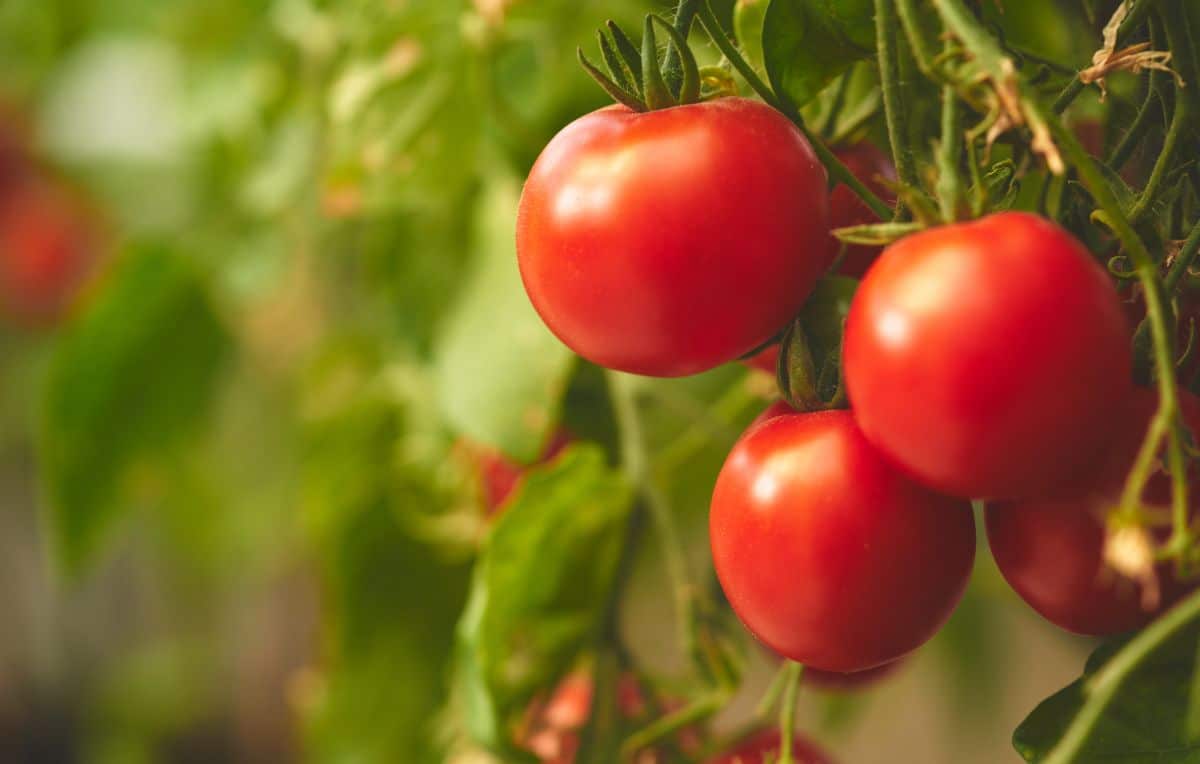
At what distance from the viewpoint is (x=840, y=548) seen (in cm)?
21

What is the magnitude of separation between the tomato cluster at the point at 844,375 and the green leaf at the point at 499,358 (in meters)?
0.17

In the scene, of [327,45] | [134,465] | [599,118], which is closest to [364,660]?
[134,465]

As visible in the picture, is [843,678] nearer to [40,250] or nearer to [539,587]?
[539,587]

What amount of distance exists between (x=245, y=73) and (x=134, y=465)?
0.78ft

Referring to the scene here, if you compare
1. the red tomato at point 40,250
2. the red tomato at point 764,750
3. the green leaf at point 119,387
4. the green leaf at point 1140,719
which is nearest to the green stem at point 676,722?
the red tomato at point 764,750

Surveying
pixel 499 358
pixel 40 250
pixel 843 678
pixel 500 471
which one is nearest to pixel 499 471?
pixel 500 471

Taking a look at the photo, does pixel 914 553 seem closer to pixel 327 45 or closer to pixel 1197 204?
pixel 1197 204

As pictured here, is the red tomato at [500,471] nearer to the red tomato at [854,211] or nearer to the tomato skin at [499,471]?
the tomato skin at [499,471]

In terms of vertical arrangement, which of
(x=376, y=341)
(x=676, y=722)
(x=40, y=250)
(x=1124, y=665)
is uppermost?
(x=1124, y=665)

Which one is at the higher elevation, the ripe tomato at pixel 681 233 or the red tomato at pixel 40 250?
the ripe tomato at pixel 681 233

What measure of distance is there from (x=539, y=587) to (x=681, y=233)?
23 centimetres

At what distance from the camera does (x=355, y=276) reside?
2.78ft

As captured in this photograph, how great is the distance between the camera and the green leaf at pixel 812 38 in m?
0.24

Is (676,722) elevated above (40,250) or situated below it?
above
